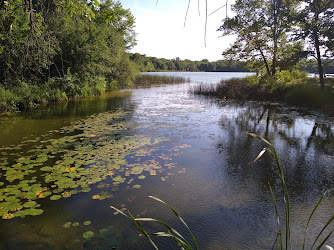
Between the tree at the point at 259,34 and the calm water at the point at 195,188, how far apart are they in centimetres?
1024

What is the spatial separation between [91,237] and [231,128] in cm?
674

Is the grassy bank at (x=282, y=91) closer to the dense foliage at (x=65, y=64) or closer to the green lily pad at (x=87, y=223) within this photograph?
the dense foliage at (x=65, y=64)

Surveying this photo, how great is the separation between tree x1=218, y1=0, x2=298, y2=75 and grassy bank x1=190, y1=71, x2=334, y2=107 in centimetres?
147

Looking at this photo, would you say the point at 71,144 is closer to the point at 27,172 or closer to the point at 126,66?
the point at 27,172

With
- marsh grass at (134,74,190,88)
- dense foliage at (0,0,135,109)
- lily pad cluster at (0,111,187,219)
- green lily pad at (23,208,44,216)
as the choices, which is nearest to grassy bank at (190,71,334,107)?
dense foliage at (0,0,135,109)

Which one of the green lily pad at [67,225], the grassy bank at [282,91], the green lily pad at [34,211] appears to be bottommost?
the green lily pad at [67,225]

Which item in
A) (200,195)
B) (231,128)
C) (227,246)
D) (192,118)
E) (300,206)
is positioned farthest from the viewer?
(192,118)

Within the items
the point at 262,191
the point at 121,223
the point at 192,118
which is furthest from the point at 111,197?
the point at 192,118

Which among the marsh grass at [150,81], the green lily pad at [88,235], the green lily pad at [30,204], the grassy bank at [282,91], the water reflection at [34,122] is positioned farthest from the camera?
the marsh grass at [150,81]

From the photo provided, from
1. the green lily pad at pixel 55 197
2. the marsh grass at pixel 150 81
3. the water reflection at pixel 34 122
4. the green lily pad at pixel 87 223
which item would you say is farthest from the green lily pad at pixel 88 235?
the marsh grass at pixel 150 81

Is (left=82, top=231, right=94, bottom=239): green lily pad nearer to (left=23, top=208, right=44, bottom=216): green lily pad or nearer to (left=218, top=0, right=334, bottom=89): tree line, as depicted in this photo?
(left=23, top=208, right=44, bottom=216): green lily pad

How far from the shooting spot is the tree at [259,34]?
16547 mm

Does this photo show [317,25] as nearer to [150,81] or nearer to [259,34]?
[259,34]

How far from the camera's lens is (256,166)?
5277 millimetres
